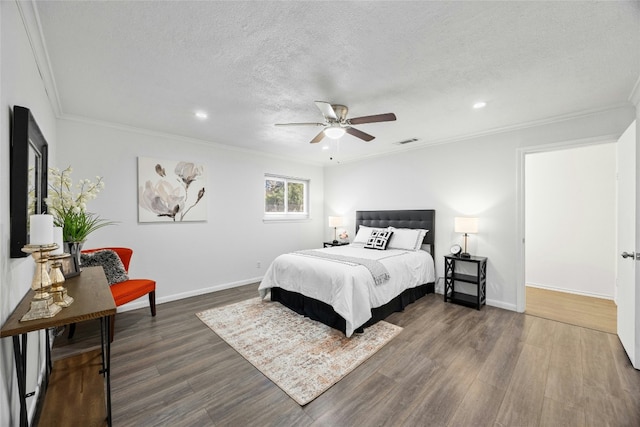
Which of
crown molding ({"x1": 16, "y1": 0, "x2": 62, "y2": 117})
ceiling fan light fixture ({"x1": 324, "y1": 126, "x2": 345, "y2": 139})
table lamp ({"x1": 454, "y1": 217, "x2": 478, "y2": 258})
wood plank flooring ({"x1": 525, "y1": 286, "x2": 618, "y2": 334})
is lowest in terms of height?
wood plank flooring ({"x1": 525, "y1": 286, "x2": 618, "y2": 334})

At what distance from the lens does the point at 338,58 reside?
6.53 feet

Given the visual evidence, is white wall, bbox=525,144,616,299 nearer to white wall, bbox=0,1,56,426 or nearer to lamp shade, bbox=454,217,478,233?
lamp shade, bbox=454,217,478,233

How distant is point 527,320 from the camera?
3264 mm

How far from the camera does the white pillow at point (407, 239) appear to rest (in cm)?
425

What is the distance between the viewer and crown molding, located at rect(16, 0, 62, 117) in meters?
1.48

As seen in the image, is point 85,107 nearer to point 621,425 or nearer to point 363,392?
point 363,392

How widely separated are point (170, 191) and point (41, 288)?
9.50 feet

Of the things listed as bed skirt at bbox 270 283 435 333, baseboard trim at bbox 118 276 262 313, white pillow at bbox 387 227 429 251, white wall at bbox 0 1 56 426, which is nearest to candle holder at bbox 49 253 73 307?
white wall at bbox 0 1 56 426

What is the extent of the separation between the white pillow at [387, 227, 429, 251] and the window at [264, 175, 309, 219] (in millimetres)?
2295

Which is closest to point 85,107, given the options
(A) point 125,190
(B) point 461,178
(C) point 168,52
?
(A) point 125,190

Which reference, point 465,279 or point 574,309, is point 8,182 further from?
point 574,309

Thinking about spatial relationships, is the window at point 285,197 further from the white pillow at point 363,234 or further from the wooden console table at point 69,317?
the wooden console table at point 69,317

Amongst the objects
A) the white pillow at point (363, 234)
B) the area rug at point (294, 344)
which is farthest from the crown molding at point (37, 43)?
the white pillow at point (363, 234)

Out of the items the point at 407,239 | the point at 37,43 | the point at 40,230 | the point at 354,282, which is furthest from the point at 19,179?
the point at 407,239
